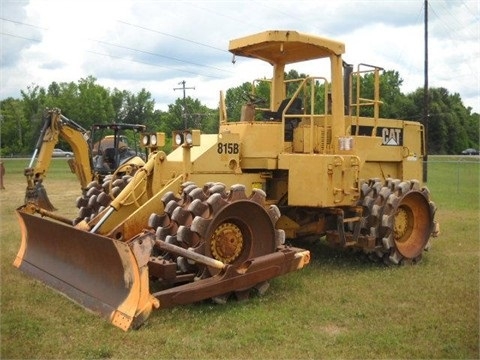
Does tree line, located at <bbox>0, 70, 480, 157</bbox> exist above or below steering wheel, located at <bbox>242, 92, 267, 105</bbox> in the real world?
above

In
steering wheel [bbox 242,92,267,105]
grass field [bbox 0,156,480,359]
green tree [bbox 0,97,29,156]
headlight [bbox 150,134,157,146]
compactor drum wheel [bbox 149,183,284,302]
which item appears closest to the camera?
grass field [bbox 0,156,480,359]

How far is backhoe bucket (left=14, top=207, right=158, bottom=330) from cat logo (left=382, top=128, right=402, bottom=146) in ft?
16.8

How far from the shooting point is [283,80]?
9062 millimetres

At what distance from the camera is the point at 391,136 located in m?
9.12

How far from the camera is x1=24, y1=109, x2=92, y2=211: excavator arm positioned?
10047 millimetres

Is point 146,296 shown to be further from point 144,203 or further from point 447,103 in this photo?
point 447,103

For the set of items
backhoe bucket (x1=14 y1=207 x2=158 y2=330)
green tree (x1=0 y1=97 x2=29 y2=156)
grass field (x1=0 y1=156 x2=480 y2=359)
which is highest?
green tree (x1=0 y1=97 x2=29 y2=156)

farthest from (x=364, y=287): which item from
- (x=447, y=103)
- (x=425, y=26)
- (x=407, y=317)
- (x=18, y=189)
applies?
(x=447, y=103)

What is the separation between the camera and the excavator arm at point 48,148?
396 inches

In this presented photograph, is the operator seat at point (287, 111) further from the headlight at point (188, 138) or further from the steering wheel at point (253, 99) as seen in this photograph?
the headlight at point (188, 138)

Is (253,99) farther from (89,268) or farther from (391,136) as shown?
(89,268)

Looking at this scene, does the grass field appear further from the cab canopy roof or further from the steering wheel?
the cab canopy roof

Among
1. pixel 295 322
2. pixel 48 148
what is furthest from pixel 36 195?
pixel 295 322

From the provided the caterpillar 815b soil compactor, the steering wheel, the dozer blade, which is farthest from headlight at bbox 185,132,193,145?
the dozer blade
